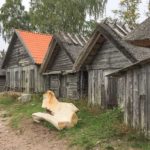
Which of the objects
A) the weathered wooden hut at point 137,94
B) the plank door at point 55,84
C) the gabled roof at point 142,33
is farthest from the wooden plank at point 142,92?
the plank door at point 55,84

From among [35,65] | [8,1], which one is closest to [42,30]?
[8,1]

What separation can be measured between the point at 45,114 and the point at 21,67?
46.1ft

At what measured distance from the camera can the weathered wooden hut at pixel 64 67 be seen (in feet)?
73.4

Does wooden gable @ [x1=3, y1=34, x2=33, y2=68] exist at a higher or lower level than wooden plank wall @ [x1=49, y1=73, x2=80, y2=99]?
higher

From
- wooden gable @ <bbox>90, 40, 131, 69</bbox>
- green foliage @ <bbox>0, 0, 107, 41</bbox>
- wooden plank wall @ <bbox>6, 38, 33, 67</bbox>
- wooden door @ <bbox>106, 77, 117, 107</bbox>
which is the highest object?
green foliage @ <bbox>0, 0, 107, 41</bbox>

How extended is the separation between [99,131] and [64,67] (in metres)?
10.3

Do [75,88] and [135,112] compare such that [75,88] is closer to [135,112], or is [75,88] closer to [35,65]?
[35,65]

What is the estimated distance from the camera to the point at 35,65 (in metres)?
27.7

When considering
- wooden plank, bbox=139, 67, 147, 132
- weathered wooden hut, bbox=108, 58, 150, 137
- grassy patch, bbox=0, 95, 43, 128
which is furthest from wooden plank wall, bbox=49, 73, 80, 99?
wooden plank, bbox=139, 67, 147, 132

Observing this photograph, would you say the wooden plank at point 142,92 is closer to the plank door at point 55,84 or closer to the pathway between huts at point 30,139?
the pathway between huts at point 30,139

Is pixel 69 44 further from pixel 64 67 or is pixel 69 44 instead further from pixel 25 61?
pixel 25 61

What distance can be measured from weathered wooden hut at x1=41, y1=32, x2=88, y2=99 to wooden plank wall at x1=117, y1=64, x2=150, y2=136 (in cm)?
840

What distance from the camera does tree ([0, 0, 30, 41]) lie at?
45.8 meters

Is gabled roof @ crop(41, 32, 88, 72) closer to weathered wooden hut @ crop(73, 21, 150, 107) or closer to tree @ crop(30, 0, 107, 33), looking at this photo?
weathered wooden hut @ crop(73, 21, 150, 107)
